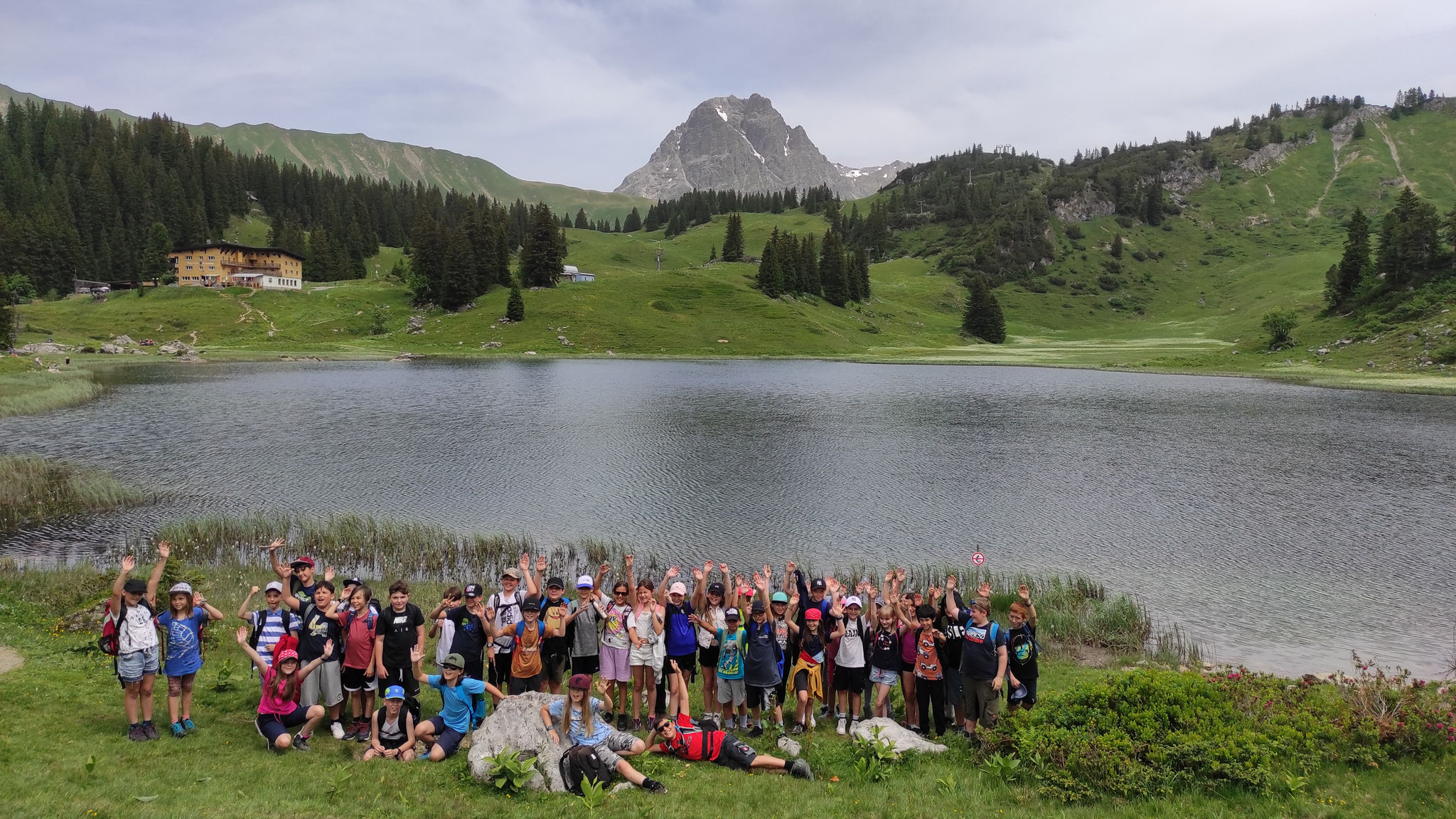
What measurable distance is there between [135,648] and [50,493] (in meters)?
27.9

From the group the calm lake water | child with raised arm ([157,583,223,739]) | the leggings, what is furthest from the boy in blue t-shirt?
the calm lake water

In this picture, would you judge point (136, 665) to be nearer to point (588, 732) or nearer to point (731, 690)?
point (588, 732)

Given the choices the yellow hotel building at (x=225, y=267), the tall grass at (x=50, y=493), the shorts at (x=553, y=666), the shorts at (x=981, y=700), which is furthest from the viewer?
the yellow hotel building at (x=225, y=267)

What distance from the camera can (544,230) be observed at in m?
142

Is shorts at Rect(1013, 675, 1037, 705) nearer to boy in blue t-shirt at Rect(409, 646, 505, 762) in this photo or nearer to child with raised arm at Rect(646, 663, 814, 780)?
child with raised arm at Rect(646, 663, 814, 780)

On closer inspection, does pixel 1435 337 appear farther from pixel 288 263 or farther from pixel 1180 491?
pixel 288 263

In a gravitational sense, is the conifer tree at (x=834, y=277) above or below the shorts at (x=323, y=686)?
above

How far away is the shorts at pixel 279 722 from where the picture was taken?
39.1 feet

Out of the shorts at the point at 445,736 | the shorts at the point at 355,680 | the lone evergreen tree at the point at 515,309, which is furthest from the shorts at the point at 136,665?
the lone evergreen tree at the point at 515,309

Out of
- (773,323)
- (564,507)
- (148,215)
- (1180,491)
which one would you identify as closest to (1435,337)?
(1180,491)

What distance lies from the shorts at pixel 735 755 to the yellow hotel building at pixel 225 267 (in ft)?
530

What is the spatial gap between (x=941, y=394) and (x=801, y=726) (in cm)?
6677

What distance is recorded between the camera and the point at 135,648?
1189cm

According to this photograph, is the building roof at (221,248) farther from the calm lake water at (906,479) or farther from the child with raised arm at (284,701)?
the child with raised arm at (284,701)
